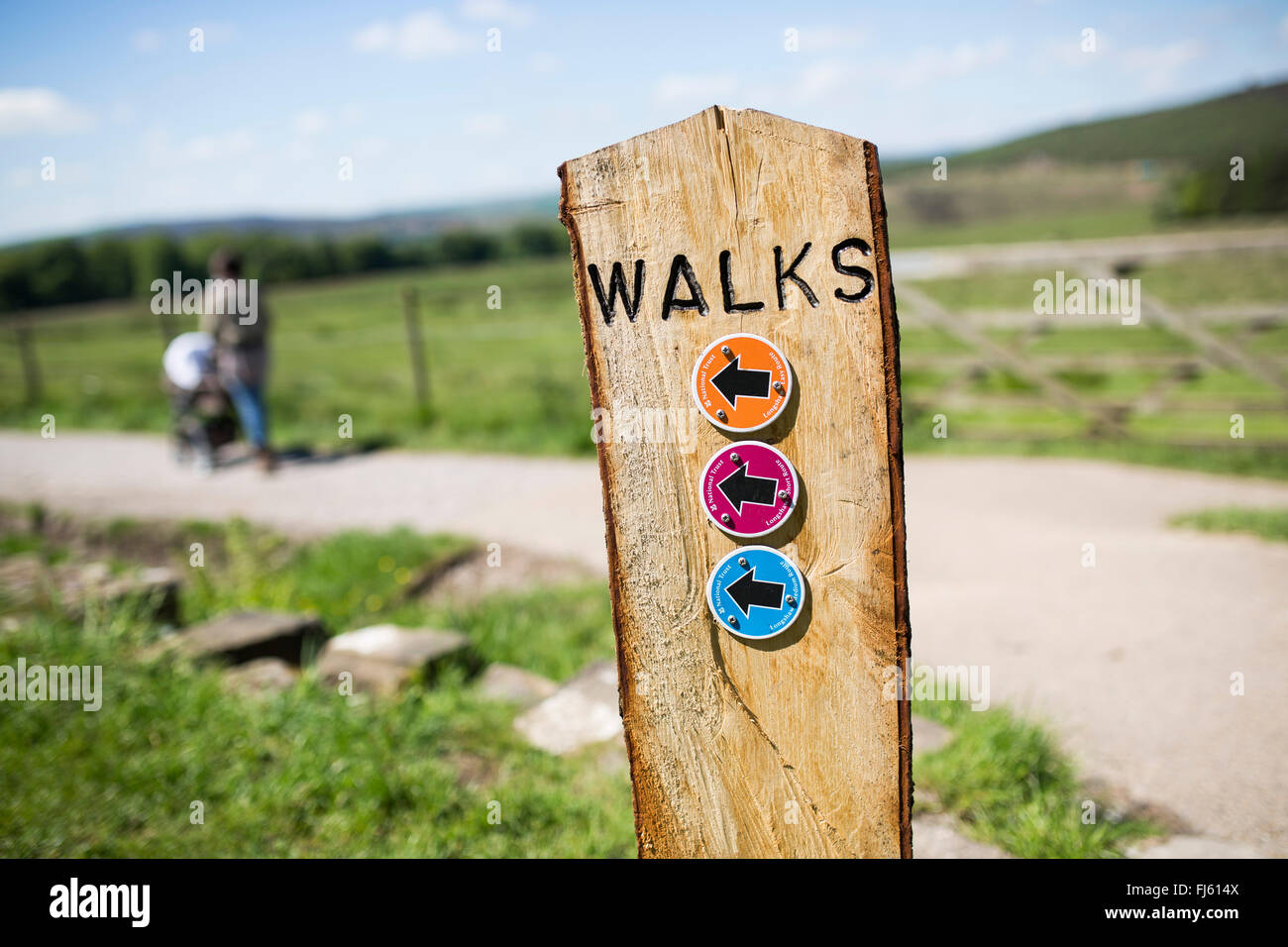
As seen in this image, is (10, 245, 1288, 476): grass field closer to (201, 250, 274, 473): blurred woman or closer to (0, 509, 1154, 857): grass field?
(201, 250, 274, 473): blurred woman

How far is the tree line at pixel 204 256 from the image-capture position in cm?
2981

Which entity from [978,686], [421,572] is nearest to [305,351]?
[421,572]

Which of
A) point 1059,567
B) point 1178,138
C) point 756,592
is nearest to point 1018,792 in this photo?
point 756,592

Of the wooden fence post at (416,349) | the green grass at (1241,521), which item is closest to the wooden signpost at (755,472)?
the green grass at (1241,521)

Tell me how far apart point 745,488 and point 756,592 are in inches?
6.8

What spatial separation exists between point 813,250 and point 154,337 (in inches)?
1503

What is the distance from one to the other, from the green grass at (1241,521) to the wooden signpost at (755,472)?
14.4 ft

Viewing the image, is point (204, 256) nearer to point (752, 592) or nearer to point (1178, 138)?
point (752, 592)

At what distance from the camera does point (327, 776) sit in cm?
285

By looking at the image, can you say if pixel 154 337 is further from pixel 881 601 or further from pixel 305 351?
pixel 881 601

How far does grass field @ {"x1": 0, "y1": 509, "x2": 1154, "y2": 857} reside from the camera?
2576mm

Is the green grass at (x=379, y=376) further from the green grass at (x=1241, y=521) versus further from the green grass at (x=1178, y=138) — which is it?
the green grass at (x=1178, y=138)

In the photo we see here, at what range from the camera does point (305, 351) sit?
28.8 m

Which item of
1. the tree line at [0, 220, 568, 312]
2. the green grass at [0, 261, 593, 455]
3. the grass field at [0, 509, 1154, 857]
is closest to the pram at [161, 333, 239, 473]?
the green grass at [0, 261, 593, 455]
